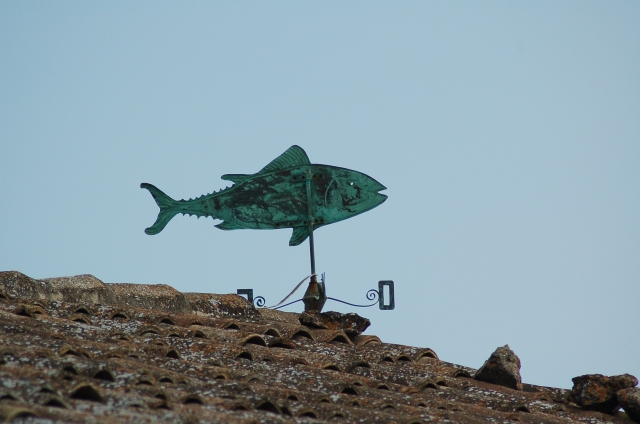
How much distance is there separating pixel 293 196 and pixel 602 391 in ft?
9.64

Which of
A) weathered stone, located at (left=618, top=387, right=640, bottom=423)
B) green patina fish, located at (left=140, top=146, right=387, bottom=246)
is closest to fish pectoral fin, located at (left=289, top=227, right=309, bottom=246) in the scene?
green patina fish, located at (left=140, top=146, right=387, bottom=246)

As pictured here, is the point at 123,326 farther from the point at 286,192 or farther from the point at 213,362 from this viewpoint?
the point at 286,192

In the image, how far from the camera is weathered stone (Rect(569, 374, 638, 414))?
534 centimetres

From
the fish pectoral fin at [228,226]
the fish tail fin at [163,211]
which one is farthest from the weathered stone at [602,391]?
the fish tail fin at [163,211]

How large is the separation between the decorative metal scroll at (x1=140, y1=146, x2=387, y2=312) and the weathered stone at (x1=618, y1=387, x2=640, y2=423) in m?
2.62

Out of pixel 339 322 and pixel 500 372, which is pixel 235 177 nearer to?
pixel 339 322

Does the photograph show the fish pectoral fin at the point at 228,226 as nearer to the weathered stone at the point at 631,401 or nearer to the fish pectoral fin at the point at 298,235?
the fish pectoral fin at the point at 298,235

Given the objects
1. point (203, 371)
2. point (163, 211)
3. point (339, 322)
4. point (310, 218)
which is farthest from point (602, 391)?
point (163, 211)

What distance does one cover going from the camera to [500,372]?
575cm

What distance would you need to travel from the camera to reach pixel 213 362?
493 centimetres

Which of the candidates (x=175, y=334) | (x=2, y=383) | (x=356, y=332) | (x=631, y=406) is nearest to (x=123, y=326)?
(x=175, y=334)

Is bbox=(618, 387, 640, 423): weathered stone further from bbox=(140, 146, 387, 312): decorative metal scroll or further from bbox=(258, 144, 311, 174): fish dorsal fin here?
bbox=(258, 144, 311, 174): fish dorsal fin

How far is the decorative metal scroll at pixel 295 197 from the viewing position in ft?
24.7

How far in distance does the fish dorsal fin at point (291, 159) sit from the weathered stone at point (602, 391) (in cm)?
285
